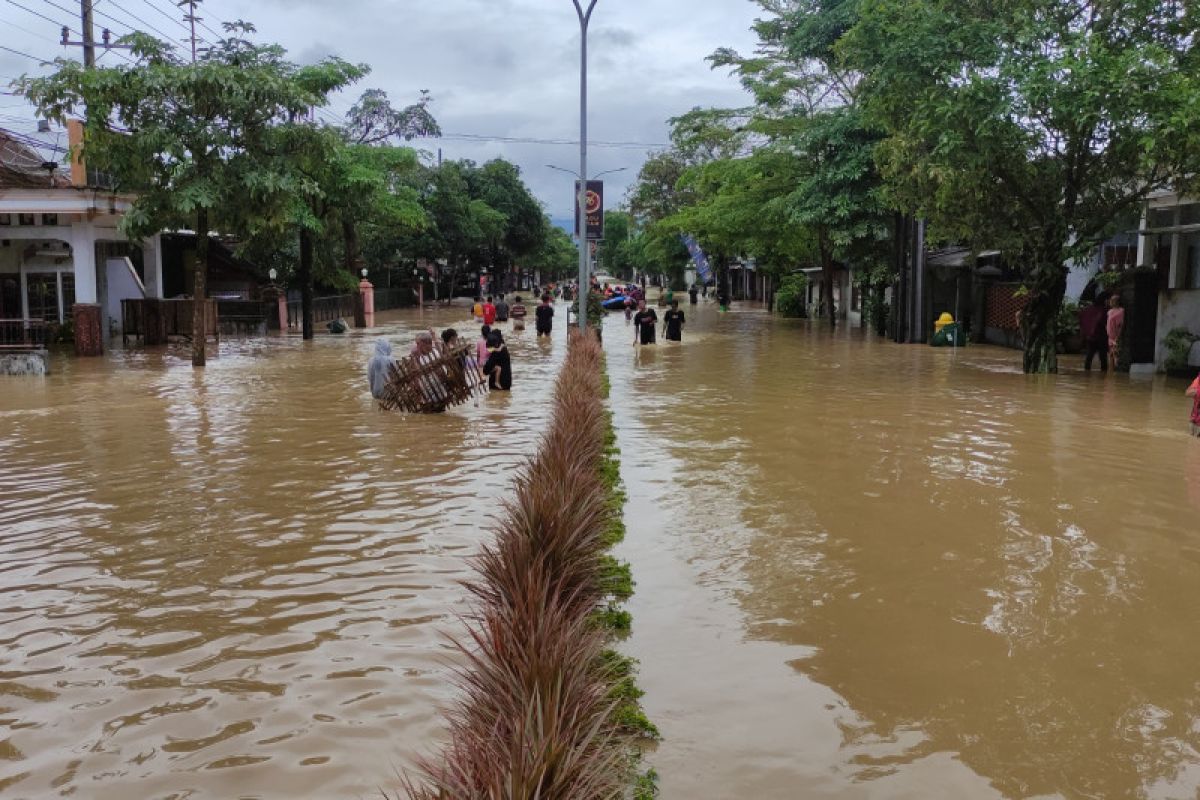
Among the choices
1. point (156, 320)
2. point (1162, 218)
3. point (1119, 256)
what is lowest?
point (156, 320)

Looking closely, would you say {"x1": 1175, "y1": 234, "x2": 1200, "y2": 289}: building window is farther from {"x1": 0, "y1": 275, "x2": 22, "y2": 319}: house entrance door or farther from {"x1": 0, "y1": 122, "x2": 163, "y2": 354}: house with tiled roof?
{"x1": 0, "y1": 275, "x2": 22, "y2": 319}: house entrance door

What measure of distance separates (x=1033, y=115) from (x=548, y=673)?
16.3 m

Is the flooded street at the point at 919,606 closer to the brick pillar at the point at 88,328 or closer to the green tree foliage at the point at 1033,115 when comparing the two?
the green tree foliage at the point at 1033,115

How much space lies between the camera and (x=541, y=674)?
394cm

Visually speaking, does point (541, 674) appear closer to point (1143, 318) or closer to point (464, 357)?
point (464, 357)

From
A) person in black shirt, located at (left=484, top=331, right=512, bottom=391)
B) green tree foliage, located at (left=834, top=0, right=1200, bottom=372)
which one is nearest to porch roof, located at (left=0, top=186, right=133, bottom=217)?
person in black shirt, located at (left=484, top=331, right=512, bottom=391)

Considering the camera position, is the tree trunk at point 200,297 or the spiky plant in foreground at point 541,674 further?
the tree trunk at point 200,297

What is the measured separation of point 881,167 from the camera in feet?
73.2

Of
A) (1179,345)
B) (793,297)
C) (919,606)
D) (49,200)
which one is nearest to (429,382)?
(919,606)

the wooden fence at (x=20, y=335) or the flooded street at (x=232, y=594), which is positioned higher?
the wooden fence at (x=20, y=335)

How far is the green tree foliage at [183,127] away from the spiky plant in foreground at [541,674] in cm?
1544

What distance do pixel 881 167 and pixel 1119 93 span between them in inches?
291

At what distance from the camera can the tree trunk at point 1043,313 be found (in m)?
19.3

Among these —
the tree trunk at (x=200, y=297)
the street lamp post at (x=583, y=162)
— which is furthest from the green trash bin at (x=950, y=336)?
the tree trunk at (x=200, y=297)
